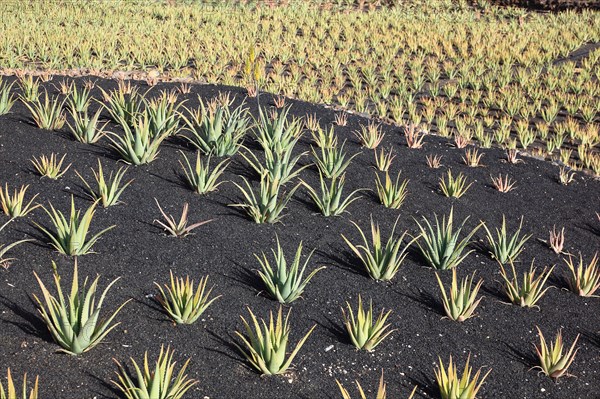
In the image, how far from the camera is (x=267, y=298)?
3766 mm

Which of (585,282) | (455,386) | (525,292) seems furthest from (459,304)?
(585,282)

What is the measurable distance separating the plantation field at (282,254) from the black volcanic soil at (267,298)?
0.01 meters

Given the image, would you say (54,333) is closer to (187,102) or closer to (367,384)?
(367,384)

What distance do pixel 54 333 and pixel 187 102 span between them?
4325 millimetres

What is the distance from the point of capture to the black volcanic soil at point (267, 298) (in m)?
3.15

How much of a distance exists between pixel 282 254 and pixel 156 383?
1.12 meters

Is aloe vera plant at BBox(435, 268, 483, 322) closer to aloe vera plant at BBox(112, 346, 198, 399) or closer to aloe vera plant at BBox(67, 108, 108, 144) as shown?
aloe vera plant at BBox(112, 346, 198, 399)

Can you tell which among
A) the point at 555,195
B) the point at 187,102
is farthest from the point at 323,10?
the point at 555,195

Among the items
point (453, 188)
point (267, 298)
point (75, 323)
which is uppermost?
point (453, 188)

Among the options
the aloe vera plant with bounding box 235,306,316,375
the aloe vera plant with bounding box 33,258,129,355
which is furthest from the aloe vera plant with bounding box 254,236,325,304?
the aloe vera plant with bounding box 33,258,129,355

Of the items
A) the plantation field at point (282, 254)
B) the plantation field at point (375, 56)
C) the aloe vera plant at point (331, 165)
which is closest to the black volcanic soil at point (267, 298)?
the plantation field at point (282, 254)

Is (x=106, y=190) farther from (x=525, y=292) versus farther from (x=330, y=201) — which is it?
(x=525, y=292)

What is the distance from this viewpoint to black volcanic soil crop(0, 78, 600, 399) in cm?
315

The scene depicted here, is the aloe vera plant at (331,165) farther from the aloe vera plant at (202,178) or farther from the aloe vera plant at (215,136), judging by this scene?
the aloe vera plant at (202,178)
